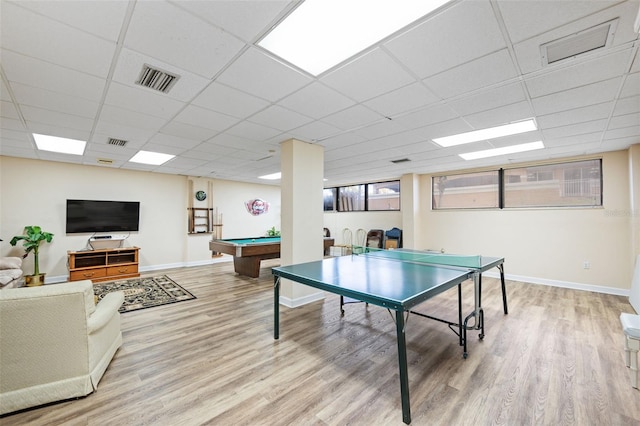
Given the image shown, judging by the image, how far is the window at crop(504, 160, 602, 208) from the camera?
5031 mm

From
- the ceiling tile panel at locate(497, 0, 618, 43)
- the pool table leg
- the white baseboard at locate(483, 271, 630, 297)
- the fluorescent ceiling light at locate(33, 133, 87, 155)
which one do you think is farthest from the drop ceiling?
the pool table leg

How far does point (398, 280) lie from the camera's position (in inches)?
93.3

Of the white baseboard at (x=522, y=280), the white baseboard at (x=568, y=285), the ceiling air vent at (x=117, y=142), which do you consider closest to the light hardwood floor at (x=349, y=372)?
the white baseboard at (x=522, y=280)

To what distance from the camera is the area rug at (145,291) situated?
410 centimetres

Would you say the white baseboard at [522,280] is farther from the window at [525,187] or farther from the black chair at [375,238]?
the black chair at [375,238]

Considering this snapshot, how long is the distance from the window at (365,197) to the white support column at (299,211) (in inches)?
182

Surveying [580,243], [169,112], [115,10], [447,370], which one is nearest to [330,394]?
[447,370]

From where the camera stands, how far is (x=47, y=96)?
263 centimetres

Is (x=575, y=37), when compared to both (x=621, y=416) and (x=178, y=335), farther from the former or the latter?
(x=178, y=335)

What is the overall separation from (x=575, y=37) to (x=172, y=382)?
395 centimetres

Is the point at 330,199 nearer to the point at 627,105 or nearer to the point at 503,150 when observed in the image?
the point at 503,150

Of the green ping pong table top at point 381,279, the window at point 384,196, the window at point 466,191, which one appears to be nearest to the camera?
the green ping pong table top at point 381,279

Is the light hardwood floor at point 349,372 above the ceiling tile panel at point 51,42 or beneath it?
beneath

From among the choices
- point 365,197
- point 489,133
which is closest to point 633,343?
point 489,133
